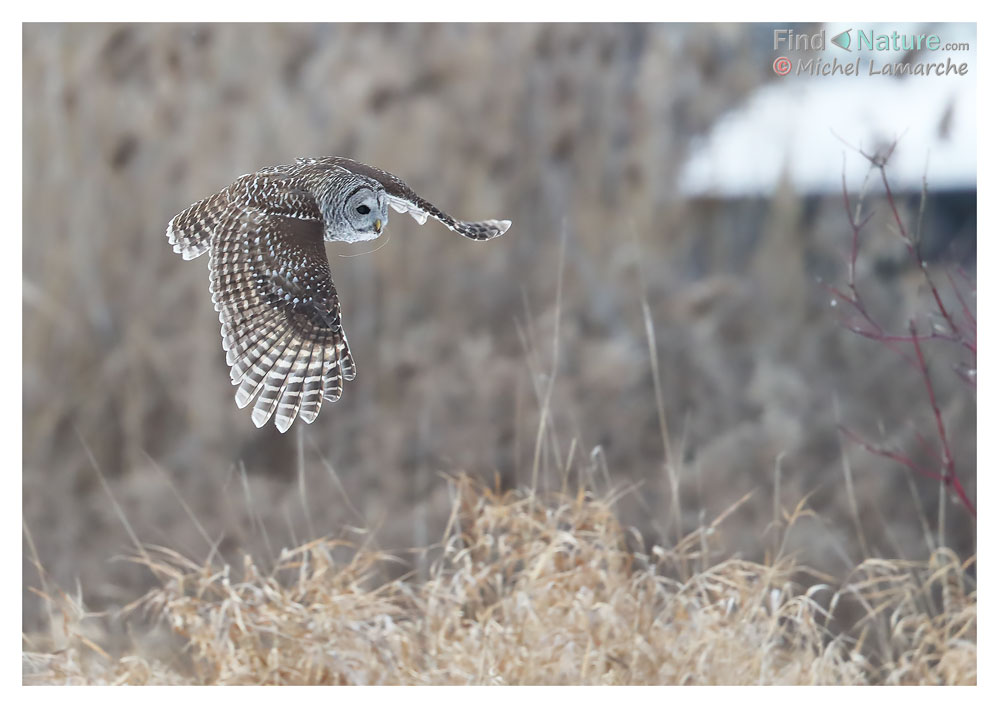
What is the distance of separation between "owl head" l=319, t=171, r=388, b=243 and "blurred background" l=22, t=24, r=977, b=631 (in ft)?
0.27

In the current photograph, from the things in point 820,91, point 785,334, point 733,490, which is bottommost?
point 733,490

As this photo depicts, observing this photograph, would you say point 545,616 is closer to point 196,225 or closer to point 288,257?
point 288,257

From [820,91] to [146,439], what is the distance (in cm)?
195

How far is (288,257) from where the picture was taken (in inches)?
82.1

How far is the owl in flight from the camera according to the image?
2.08m

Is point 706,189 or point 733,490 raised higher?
point 706,189

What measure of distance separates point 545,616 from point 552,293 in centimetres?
82

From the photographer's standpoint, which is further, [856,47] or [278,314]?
[856,47]

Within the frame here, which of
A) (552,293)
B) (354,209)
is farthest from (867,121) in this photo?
(354,209)

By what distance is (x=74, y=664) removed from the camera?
230cm

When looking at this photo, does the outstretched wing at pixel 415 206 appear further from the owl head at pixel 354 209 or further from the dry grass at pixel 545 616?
the dry grass at pixel 545 616

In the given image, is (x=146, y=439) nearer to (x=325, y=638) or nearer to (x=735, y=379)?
(x=325, y=638)

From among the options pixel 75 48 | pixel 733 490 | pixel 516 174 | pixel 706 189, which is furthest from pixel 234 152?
pixel 733 490

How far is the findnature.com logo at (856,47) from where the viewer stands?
2.26 metres
